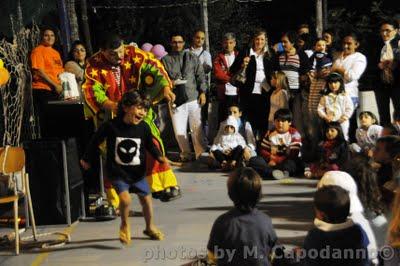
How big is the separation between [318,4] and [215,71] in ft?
22.3

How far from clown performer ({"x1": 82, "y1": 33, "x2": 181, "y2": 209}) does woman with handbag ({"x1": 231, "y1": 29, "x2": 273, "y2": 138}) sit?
2725mm

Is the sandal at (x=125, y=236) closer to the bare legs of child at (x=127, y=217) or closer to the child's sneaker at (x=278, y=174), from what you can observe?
the bare legs of child at (x=127, y=217)

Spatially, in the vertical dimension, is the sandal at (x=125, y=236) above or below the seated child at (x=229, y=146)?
below

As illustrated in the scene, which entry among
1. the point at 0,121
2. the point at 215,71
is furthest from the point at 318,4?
the point at 0,121

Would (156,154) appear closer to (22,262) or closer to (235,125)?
(22,262)

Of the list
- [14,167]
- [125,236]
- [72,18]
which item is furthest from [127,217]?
[72,18]

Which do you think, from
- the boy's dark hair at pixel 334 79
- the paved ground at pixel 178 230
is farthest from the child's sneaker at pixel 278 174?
the boy's dark hair at pixel 334 79

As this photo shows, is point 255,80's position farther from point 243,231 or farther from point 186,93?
point 243,231

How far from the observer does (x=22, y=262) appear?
6043mm

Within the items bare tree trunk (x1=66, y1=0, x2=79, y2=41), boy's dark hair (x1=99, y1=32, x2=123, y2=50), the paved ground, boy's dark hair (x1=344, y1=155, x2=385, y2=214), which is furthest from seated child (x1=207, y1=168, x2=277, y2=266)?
bare tree trunk (x1=66, y1=0, x2=79, y2=41)

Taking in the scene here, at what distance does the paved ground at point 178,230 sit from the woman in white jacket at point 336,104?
92cm

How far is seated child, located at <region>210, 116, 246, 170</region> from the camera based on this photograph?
9.54 meters

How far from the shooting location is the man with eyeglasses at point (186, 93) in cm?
1017

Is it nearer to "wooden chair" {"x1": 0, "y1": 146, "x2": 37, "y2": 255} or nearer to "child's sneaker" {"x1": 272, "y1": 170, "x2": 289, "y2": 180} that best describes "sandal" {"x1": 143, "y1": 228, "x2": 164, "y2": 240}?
"wooden chair" {"x1": 0, "y1": 146, "x2": 37, "y2": 255}
